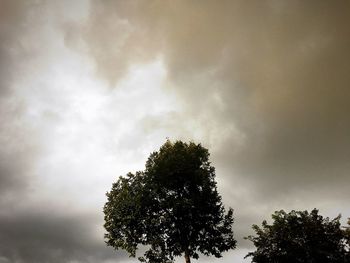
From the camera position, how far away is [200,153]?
38719mm

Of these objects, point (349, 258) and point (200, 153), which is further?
point (200, 153)

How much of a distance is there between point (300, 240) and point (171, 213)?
49.5ft

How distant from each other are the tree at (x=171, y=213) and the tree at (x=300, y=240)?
593 cm

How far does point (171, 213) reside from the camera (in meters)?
35.6

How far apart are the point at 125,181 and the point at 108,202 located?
3.06 meters

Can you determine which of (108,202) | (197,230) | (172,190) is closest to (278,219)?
(197,230)

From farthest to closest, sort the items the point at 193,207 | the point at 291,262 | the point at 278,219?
the point at 278,219 → the point at 291,262 → the point at 193,207

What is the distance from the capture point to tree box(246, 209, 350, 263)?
121 ft

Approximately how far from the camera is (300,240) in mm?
38281

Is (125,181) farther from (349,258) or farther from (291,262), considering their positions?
(349,258)

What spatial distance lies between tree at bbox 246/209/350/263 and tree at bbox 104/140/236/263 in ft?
19.5

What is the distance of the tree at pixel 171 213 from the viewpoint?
3572cm

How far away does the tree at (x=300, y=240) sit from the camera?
37.0 m

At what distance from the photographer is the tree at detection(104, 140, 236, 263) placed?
117 feet
